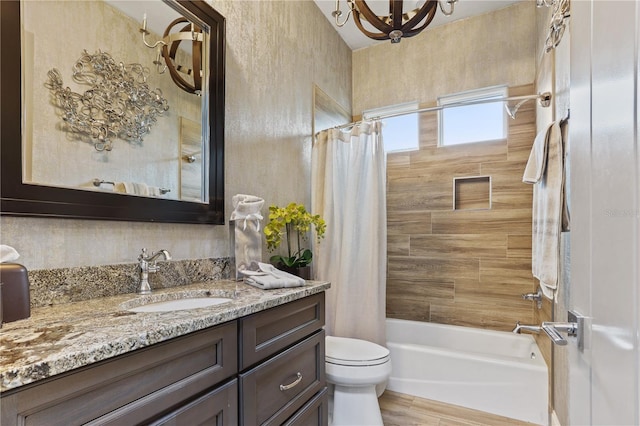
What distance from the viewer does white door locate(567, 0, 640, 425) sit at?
0.52 m

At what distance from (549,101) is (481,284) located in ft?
4.87

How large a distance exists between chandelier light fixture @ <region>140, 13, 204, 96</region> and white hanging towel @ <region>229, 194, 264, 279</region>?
0.59 meters

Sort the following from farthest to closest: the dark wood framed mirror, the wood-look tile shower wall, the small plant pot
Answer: the wood-look tile shower wall
the small plant pot
the dark wood framed mirror

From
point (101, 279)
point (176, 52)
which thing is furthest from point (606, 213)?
point (176, 52)

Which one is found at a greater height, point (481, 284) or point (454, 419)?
point (481, 284)

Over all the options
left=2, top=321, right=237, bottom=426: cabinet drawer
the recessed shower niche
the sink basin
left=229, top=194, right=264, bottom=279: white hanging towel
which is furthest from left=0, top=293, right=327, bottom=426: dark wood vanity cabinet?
the recessed shower niche

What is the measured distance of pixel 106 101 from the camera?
122cm

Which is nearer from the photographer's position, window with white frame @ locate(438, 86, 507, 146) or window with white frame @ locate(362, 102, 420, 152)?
window with white frame @ locate(438, 86, 507, 146)

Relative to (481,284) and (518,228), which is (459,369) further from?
(518,228)

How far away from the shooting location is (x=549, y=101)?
202 cm

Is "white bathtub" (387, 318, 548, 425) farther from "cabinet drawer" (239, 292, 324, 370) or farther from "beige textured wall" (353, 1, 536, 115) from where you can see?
"beige textured wall" (353, 1, 536, 115)

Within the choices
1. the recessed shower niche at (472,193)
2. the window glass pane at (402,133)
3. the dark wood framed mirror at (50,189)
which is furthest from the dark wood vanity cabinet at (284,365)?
the window glass pane at (402,133)

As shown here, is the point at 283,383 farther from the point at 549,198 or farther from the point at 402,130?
the point at 402,130

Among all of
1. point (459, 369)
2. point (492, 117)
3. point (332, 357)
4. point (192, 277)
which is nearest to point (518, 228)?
point (492, 117)
